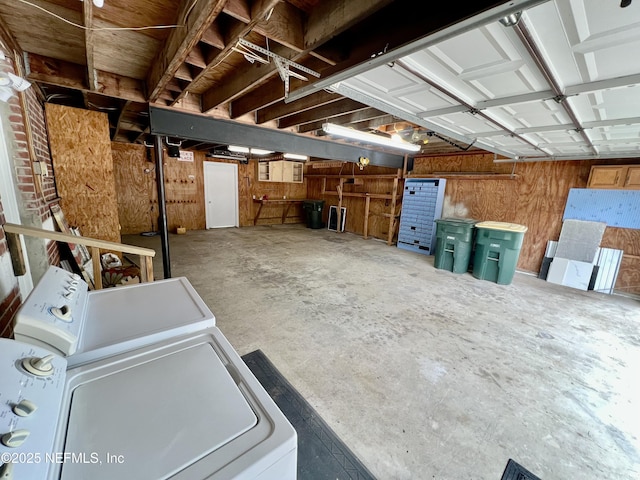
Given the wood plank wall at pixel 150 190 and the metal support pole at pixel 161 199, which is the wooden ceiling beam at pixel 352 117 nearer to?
the metal support pole at pixel 161 199

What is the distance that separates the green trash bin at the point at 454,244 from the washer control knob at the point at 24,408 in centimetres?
491

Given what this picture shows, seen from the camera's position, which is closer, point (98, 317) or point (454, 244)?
point (98, 317)

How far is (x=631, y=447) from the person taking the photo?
1.56m

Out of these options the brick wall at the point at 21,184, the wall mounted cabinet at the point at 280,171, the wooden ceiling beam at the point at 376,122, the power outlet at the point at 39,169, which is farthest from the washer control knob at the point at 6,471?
the wall mounted cabinet at the point at 280,171

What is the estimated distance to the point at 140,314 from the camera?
3.99 ft

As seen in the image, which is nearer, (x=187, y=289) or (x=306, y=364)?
(x=187, y=289)

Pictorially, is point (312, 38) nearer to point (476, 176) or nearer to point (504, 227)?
point (504, 227)

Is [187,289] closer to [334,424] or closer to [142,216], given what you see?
[334,424]

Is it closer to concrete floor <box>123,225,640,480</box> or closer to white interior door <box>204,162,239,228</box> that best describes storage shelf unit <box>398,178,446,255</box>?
concrete floor <box>123,225,640,480</box>

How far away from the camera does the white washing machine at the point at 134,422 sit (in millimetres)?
574

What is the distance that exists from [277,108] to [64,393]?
10.3ft

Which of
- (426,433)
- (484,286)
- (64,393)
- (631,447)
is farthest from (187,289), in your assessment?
A: (484,286)

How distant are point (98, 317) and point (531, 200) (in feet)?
19.9

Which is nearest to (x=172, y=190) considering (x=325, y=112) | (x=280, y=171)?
(x=280, y=171)
